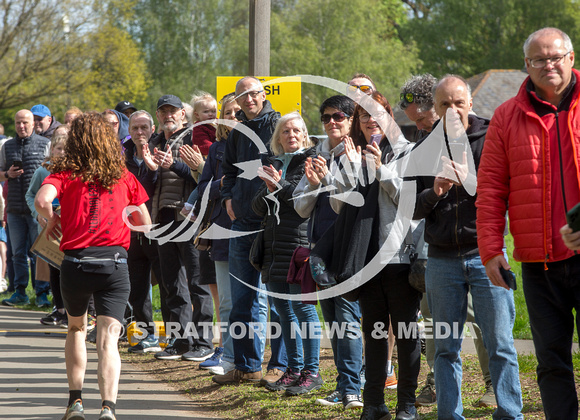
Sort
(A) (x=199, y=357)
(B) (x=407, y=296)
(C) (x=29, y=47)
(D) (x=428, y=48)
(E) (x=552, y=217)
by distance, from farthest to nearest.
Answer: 1. (D) (x=428, y=48)
2. (C) (x=29, y=47)
3. (A) (x=199, y=357)
4. (B) (x=407, y=296)
5. (E) (x=552, y=217)

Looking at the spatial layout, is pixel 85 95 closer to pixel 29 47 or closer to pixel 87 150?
pixel 29 47

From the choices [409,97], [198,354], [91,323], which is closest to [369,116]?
[409,97]

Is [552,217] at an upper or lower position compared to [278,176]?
lower

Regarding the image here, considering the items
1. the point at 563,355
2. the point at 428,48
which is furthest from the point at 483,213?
the point at 428,48

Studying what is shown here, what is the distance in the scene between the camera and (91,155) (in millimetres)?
5473

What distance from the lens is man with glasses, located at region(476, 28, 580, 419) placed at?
4008 millimetres

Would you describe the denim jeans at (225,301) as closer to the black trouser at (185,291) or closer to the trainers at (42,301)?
the black trouser at (185,291)

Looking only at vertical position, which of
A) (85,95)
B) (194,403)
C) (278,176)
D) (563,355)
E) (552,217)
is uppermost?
(85,95)

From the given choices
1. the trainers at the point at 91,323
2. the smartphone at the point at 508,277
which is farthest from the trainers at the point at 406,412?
the trainers at the point at 91,323

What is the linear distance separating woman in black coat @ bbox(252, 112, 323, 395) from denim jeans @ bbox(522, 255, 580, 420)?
2372 mm

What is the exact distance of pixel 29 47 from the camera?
33.3 m

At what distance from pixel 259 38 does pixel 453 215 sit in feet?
13.6

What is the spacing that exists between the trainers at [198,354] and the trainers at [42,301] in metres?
4.56

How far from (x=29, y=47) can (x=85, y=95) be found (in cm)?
370
